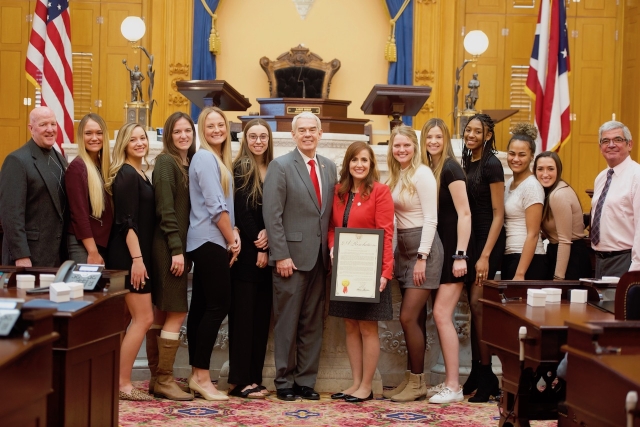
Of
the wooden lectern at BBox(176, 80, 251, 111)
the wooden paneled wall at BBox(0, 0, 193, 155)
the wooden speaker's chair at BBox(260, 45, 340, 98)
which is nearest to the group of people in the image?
the wooden lectern at BBox(176, 80, 251, 111)

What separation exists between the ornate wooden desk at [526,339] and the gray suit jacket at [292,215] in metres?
1.10

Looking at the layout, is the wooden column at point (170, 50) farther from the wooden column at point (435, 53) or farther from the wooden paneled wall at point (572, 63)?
Result: the wooden paneled wall at point (572, 63)

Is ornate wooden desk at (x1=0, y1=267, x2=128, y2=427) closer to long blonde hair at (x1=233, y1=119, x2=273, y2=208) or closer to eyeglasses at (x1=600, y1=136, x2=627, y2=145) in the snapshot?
long blonde hair at (x1=233, y1=119, x2=273, y2=208)

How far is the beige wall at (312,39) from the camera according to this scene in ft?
36.9

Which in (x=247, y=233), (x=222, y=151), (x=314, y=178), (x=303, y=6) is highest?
(x=303, y=6)

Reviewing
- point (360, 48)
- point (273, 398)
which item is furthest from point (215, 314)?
point (360, 48)

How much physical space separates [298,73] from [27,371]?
28.8 feet

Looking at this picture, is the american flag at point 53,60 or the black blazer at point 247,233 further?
the american flag at point 53,60

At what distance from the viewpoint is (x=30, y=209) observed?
14.2 feet

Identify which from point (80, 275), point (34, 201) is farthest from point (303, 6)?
point (80, 275)

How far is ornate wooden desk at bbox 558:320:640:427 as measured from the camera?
241 centimetres

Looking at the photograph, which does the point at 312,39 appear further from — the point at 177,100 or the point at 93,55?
the point at 93,55

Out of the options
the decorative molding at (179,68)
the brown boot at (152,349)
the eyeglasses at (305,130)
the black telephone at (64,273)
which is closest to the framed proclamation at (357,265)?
the eyeglasses at (305,130)

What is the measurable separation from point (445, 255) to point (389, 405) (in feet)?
2.91
